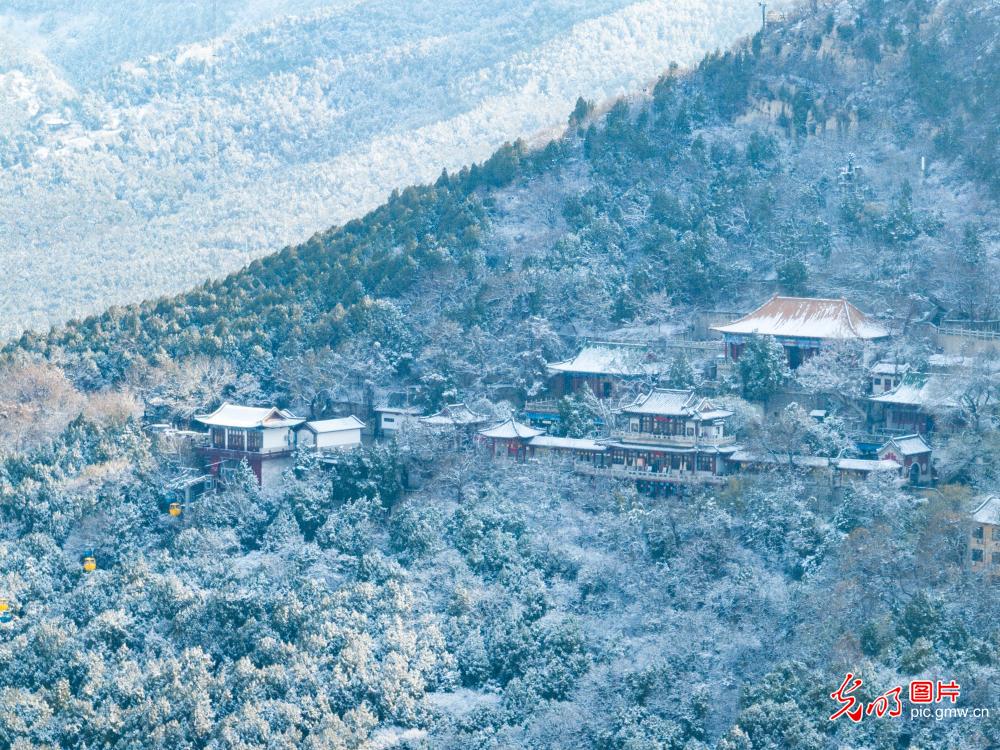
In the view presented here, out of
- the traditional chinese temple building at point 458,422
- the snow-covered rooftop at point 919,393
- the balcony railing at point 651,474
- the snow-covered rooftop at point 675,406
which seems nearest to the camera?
the balcony railing at point 651,474

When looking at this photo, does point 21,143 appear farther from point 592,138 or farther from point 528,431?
point 528,431

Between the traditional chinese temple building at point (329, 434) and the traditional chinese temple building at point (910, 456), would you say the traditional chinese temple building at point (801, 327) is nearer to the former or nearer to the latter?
the traditional chinese temple building at point (910, 456)

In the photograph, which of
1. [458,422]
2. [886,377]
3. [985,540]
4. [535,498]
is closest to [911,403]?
[886,377]

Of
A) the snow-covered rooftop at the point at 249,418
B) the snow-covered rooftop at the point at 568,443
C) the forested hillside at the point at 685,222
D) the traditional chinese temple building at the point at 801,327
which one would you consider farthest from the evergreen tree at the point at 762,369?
the snow-covered rooftop at the point at 249,418

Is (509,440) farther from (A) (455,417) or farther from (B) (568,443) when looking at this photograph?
(A) (455,417)

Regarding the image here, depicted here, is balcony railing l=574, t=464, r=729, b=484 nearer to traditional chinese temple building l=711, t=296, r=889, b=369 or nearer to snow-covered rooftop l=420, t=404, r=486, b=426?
snow-covered rooftop l=420, t=404, r=486, b=426

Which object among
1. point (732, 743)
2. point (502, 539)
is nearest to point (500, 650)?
point (502, 539)
